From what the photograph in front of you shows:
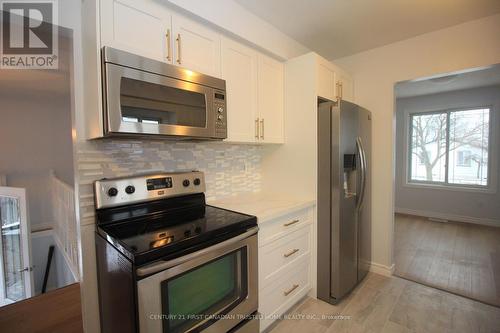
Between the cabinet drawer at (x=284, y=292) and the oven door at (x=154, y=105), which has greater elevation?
the oven door at (x=154, y=105)

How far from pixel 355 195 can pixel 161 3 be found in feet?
6.88

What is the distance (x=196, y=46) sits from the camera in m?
1.51

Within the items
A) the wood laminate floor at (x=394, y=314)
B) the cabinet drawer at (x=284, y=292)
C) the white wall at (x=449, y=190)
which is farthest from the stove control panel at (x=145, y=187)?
the white wall at (x=449, y=190)

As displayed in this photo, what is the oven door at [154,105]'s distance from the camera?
1.10 meters

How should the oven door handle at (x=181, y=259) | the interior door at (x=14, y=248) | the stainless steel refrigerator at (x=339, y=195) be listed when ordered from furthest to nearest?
the interior door at (x=14, y=248) → the stainless steel refrigerator at (x=339, y=195) → the oven door handle at (x=181, y=259)

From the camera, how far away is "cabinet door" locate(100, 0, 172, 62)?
115 cm

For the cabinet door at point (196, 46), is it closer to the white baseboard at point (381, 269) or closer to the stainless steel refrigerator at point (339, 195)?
the stainless steel refrigerator at point (339, 195)

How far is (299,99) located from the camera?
2115 millimetres

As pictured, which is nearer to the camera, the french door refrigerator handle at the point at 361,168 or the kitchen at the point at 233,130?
the kitchen at the point at 233,130

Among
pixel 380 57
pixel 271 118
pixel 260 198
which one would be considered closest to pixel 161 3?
pixel 271 118

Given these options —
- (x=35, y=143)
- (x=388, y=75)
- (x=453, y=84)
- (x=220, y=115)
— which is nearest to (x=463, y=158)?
(x=453, y=84)

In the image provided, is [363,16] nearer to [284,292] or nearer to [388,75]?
[388,75]

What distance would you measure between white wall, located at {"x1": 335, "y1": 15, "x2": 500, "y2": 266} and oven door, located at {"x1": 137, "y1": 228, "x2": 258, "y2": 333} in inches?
70.9

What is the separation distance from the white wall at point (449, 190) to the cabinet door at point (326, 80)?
139 inches
